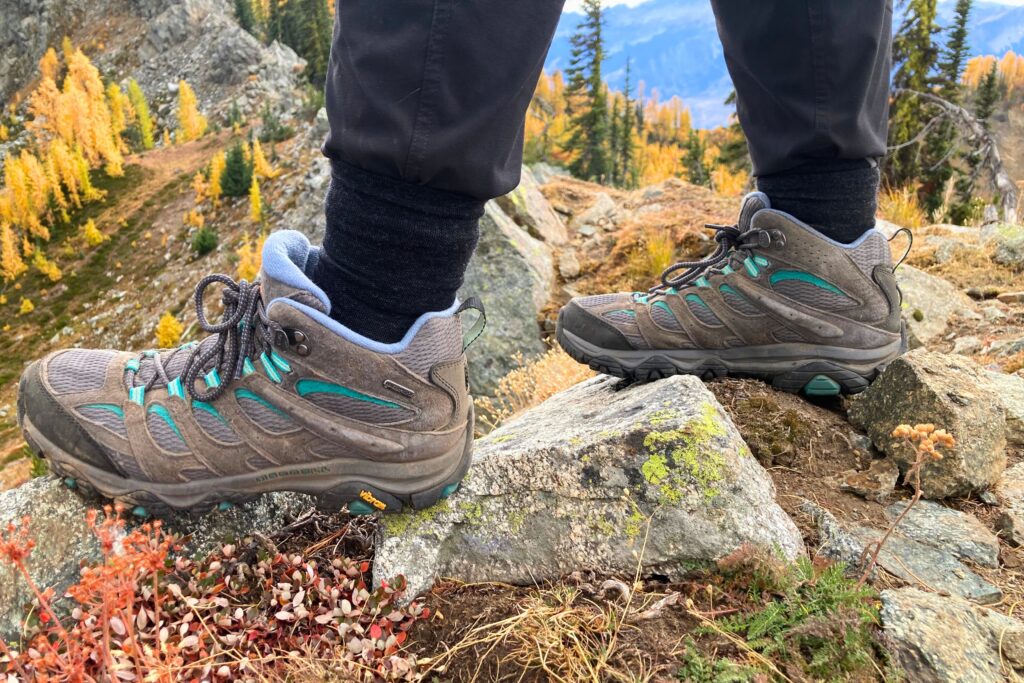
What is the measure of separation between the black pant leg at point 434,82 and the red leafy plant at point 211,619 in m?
1.01

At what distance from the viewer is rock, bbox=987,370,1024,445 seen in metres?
2.29

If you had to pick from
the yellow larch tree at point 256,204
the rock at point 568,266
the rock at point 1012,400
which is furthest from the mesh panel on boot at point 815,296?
the yellow larch tree at point 256,204

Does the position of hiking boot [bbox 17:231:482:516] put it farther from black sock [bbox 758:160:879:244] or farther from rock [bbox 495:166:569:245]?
rock [bbox 495:166:569:245]

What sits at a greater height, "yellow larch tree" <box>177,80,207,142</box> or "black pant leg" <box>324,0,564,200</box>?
"black pant leg" <box>324,0,564,200</box>

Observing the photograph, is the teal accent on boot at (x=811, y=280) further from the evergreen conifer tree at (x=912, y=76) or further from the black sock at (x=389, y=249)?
the evergreen conifer tree at (x=912, y=76)

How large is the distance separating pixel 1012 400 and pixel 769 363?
0.98m

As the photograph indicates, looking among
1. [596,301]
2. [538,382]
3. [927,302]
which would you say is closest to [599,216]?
[538,382]

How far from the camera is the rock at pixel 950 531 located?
167cm

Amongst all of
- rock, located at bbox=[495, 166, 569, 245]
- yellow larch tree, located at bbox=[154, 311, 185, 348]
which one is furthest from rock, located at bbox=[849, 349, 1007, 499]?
yellow larch tree, located at bbox=[154, 311, 185, 348]

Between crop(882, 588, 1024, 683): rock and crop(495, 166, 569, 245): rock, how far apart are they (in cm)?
752

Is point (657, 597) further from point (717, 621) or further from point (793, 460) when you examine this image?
point (793, 460)

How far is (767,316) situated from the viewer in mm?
2410

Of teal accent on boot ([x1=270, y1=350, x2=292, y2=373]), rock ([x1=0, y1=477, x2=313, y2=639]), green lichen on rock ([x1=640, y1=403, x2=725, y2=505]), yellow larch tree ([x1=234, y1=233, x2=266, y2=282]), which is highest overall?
teal accent on boot ([x1=270, y1=350, x2=292, y2=373])

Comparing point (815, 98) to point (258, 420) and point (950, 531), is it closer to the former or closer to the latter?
point (950, 531)
